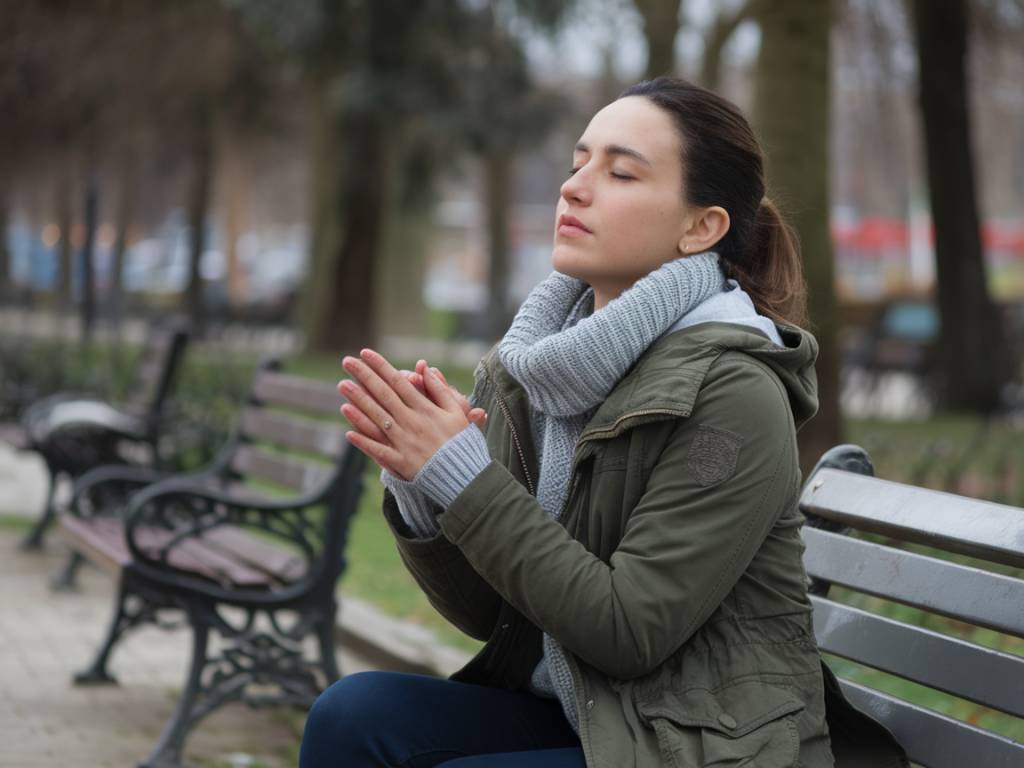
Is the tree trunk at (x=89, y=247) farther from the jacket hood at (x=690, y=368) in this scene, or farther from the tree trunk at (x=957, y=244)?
the jacket hood at (x=690, y=368)

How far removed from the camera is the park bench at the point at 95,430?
733 cm

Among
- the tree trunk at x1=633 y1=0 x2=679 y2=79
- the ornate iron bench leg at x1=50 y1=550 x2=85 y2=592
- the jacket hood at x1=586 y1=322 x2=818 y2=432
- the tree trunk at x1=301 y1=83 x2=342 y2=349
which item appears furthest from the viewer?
the tree trunk at x1=301 y1=83 x2=342 y2=349

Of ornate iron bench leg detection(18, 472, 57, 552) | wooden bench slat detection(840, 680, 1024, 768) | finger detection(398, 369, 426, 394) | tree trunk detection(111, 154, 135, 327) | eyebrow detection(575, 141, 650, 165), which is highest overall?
eyebrow detection(575, 141, 650, 165)

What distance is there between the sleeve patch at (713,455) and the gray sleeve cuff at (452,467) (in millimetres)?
285

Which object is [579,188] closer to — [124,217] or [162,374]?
[162,374]

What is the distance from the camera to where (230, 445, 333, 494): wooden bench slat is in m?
5.17

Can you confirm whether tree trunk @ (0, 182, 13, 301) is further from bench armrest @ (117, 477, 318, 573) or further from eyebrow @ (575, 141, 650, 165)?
eyebrow @ (575, 141, 650, 165)

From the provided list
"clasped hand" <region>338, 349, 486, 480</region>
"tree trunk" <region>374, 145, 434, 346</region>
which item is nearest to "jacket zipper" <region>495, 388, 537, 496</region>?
"clasped hand" <region>338, 349, 486, 480</region>

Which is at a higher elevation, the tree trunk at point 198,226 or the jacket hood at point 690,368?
the jacket hood at point 690,368

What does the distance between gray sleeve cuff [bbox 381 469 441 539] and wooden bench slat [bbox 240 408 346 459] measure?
228 centimetres

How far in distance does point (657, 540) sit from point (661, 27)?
45.8 ft

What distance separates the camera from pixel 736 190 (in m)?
2.49

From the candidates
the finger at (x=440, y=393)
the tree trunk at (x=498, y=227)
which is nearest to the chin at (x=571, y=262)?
the finger at (x=440, y=393)

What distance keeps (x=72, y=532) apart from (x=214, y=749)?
1242mm
